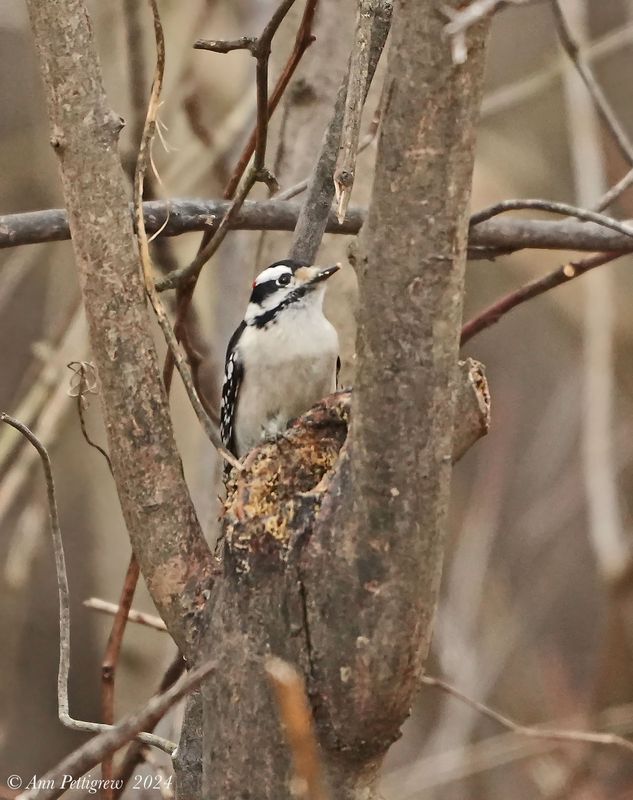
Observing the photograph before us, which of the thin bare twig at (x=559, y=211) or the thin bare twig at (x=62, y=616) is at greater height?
the thin bare twig at (x=559, y=211)

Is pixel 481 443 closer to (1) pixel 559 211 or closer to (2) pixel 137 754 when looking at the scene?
(2) pixel 137 754

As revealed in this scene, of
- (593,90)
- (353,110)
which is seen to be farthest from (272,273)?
(353,110)

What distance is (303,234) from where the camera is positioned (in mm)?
2219

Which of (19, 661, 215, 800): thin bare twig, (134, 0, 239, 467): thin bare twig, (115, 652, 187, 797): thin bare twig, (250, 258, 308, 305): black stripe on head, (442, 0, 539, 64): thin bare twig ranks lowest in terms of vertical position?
(19, 661, 215, 800): thin bare twig

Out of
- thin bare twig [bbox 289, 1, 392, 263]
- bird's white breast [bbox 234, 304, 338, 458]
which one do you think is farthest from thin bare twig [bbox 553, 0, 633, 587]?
thin bare twig [bbox 289, 1, 392, 263]

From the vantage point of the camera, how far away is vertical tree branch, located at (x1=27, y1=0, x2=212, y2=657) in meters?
1.74

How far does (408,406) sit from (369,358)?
83 mm

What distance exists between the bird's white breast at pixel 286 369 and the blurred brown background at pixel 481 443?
0.70 feet

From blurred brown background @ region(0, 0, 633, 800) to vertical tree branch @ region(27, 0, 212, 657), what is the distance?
1368 millimetres

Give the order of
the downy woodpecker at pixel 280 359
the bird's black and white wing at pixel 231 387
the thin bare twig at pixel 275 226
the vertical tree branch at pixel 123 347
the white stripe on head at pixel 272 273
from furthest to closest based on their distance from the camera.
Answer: the bird's black and white wing at pixel 231 387
the downy woodpecker at pixel 280 359
the white stripe on head at pixel 272 273
the thin bare twig at pixel 275 226
the vertical tree branch at pixel 123 347

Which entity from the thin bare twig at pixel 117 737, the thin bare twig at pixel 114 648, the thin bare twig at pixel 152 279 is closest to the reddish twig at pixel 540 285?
the thin bare twig at pixel 152 279

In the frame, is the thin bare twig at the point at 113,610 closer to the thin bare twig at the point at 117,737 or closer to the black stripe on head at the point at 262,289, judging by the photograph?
the black stripe on head at the point at 262,289

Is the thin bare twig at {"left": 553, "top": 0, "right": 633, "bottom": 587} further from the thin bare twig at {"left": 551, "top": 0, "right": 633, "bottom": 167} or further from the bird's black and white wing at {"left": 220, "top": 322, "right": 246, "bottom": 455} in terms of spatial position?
the bird's black and white wing at {"left": 220, "top": 322, "right": 246, "bottom": 455}

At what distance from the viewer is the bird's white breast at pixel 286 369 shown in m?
3.02
